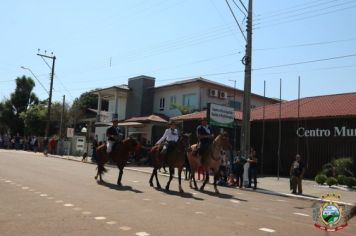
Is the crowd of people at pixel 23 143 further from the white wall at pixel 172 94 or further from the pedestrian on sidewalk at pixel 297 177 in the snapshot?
the pedestrian on sidewalk at pixel 297 177

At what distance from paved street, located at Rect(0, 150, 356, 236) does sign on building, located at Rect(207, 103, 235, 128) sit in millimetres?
8374

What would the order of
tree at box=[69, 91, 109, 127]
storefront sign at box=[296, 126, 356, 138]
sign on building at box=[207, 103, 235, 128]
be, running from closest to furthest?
sign on building at box=[207, 103, 235, 128] < storefront sign at box=[296, 126, 356, 138] < tree at box=[69, 91, 109, 127]

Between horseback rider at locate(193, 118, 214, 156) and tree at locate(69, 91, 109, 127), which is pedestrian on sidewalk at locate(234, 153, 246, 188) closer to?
horseback rider at locate(193, 118, 214, 156)

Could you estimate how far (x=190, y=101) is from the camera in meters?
43.1

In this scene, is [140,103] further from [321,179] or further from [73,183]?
[73,183]

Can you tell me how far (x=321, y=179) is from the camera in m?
22.3

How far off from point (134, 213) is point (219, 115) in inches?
560

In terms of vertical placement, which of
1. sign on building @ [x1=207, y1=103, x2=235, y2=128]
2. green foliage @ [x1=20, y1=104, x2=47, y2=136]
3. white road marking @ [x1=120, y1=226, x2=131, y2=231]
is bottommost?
white road marking @ [x1=120, y1=226, x2=131, y2=231]

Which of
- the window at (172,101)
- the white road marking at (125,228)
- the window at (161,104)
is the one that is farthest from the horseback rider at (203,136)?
the window at (161,104)

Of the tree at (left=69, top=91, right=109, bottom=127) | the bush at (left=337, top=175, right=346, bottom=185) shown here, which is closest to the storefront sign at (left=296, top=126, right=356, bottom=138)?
the bush at (left=337, top=175, right=346, bottom=185)

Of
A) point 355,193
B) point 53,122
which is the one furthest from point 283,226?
point 53,122

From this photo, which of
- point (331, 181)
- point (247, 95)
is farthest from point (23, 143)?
point (331, 181)

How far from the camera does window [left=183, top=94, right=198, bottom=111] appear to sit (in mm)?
42312

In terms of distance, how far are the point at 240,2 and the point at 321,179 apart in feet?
31.8
